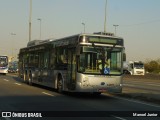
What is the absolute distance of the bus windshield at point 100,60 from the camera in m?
19.5

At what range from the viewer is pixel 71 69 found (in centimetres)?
2041

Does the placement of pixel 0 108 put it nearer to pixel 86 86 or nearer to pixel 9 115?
pixel 9 115

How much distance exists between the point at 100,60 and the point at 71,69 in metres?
1.66

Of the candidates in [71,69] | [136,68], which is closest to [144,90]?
[71,69]

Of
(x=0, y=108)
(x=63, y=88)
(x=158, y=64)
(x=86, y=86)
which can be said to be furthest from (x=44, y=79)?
(x=158, y=64)

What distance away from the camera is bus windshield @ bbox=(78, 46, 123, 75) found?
1953 centimetres

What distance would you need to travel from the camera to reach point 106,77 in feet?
65.1

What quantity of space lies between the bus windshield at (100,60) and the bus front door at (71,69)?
2.19 feet

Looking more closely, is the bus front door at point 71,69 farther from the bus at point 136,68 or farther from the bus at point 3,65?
the bus at point 136,68

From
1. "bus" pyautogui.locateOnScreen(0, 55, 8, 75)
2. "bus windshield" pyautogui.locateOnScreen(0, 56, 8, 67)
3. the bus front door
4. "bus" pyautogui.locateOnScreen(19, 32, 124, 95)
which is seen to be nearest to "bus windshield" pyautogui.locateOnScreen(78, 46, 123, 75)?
"bus" pyautogui.locateOnScreen(19, 32, 124, 95)

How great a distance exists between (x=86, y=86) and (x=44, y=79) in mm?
6687

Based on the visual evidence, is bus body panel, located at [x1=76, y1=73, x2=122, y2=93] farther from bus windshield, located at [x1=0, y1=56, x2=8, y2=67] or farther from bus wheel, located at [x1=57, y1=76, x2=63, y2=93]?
bus windshield, located at [x1=0, y1=56, x2=8, y2=67]

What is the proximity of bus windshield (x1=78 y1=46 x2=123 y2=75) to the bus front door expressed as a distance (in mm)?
667

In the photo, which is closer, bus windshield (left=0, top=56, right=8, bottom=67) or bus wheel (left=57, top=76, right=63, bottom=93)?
bus wheel (left=57, top=76, right=63, bottom=93)
